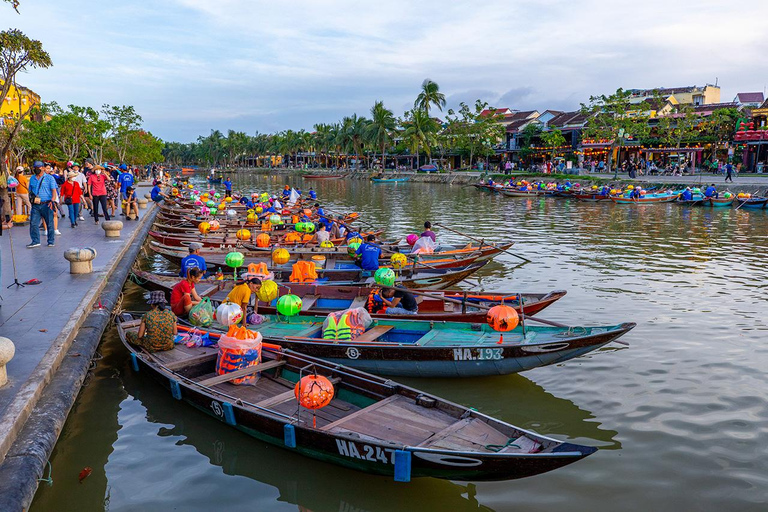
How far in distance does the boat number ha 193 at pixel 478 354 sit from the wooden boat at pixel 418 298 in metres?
1.41

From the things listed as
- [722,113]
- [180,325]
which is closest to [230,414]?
[180,325]

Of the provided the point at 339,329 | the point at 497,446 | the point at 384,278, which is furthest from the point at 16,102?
the point at 497,446

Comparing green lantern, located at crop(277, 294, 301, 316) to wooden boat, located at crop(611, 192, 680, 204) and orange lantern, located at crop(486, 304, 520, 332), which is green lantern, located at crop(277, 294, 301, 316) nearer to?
orange lantern, located at crop(486, 304, 520, 332)

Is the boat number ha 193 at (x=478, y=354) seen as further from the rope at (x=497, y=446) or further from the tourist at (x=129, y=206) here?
the tourist at (x=129, y=206)

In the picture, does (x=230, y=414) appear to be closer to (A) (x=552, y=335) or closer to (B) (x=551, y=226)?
(A) (x=552, y=335)

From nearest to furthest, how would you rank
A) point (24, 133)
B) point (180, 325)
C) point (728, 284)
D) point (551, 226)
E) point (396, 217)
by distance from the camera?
point (180, 325) → point (728, 284) → point (551, 226) → point (396, 217) → point (24, 133)

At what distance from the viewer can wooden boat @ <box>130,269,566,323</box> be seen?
9.65m

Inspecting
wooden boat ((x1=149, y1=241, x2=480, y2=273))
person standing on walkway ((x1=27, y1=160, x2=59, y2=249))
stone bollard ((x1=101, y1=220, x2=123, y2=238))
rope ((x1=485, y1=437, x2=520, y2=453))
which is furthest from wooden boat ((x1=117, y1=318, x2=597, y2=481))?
stone bollard ((x1=101, y1=220, x2=123, y2=238))

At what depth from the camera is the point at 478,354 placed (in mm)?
8133

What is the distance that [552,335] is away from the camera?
845cm

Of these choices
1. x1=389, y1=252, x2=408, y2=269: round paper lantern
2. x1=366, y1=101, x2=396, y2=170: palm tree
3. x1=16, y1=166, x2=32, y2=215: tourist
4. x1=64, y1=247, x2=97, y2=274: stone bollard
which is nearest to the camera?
x1=64, y1=247, x2=97, y2=274: stone bollard

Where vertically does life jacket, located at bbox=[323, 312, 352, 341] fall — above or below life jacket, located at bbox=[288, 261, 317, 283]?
below

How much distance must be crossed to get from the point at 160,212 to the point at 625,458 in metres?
26.1

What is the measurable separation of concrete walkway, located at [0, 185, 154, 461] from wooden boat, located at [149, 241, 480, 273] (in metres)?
1.64
